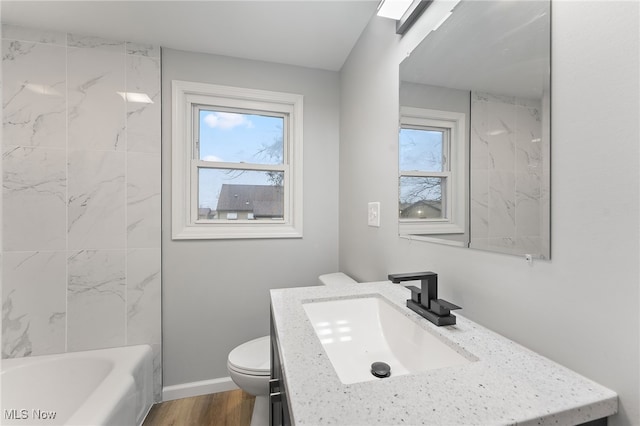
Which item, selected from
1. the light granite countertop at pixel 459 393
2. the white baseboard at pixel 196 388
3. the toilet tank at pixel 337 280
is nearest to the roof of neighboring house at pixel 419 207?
the light granite countertop at pixel 459 393

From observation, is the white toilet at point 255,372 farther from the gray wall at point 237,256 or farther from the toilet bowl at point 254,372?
the gray wall at point 237,256

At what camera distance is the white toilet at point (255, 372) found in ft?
4.41

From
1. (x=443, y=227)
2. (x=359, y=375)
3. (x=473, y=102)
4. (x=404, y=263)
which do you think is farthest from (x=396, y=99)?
(x=359, y=375)

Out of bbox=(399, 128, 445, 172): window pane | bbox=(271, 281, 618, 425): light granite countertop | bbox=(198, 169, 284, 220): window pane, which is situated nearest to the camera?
bbox=(271, 281, 618, 425): light granite countertop

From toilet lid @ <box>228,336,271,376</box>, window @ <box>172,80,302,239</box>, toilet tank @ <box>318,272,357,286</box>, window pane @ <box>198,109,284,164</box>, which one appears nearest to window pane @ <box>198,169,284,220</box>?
window @ <box>172,80,302,239</box>

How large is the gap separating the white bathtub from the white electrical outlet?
1.50 m

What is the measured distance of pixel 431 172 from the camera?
1046mm

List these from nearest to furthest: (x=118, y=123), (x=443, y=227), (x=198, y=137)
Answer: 1. (x=443, y=227)
2. (x=118, y=123)
3. (x=198, y=137)

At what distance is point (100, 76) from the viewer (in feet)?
5.52

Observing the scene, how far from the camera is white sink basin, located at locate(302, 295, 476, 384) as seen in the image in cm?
72

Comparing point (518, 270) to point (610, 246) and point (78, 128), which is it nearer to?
point (610, 246)

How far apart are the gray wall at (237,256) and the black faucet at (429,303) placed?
1.24 meters

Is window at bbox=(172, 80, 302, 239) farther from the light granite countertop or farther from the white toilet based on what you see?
the light granite countertop

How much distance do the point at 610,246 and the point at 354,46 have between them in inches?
68.7
